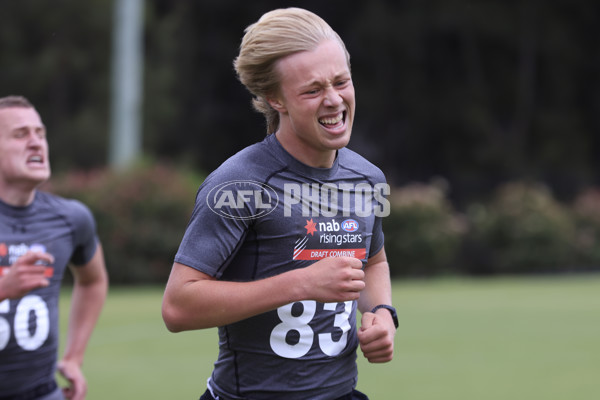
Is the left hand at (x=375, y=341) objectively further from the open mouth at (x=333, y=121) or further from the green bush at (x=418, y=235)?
the green bush at (x=418, y=235)

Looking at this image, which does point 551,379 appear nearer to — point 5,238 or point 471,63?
point 5,238

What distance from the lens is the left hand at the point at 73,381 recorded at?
496cm

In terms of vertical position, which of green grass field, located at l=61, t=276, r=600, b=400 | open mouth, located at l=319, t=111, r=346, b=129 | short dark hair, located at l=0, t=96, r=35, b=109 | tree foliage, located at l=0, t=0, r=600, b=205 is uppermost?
tree foliage, located at l=0, t=0, r=600, b=205

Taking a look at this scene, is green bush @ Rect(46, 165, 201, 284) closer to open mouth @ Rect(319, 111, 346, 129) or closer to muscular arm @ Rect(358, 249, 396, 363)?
muscular arm @ Rect(358, 249, 396, 363)

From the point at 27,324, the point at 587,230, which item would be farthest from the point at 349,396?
the point at 587,230

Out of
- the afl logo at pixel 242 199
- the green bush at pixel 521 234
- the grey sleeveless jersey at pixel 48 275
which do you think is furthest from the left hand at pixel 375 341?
the green bush at pixel 521 234

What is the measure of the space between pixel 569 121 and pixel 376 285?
137 ft

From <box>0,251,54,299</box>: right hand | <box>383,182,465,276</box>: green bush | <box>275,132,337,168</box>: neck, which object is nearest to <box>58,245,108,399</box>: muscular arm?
<box>0,251,54,299</box>: right hand

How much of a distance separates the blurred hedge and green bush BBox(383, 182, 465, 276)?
23 millimetres

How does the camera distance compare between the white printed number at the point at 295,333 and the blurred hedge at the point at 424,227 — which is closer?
the white printed number at the point at 295,333

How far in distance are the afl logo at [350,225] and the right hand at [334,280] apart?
36 cm

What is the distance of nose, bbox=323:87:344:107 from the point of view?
3.32 metres

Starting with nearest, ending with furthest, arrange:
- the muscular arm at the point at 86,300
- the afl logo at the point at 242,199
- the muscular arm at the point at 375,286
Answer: the afl logo at the point at 242,199, the muscular arm at the point at 375,286, the muscular arm at the point at 86,300

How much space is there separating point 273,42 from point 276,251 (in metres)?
0.72
